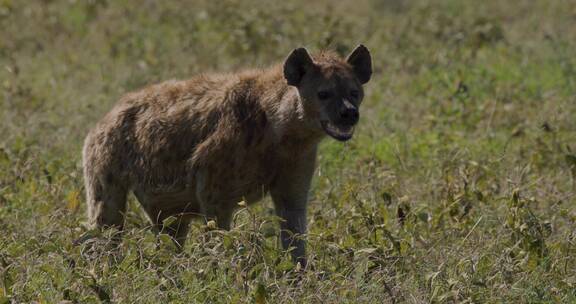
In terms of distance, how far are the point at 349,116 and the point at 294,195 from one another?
50 cm

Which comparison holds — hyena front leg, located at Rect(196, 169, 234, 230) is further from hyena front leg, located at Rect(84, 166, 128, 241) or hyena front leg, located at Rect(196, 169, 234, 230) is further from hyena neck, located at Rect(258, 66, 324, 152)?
hyena front leg, located at Rect(84, 166, 128, 241)

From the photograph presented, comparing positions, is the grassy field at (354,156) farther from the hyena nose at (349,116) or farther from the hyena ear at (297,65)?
the hyena ear at (297,65)

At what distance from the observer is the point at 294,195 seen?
5715 mm

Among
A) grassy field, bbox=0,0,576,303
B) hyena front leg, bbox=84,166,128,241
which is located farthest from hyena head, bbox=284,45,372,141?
hyena front leg, bbox=84,166,128,241

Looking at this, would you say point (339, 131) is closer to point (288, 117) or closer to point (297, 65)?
point (288, 117)

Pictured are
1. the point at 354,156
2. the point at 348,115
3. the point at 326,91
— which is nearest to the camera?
the point at 348,115

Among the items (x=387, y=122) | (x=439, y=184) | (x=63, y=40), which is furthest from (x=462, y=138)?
(x=63, y=40)

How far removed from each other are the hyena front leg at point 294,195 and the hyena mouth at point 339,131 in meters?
0.24

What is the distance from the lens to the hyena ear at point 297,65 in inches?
222

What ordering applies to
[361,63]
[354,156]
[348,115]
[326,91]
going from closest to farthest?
1. [348,115]
2. [326,91]
3. [361,63]
4. [354,156]

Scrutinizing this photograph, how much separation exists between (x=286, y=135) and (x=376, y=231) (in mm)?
619

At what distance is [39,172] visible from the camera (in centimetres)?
701

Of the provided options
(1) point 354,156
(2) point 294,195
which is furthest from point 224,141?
(1) point 354,156

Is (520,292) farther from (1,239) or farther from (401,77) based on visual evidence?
(401,77)
